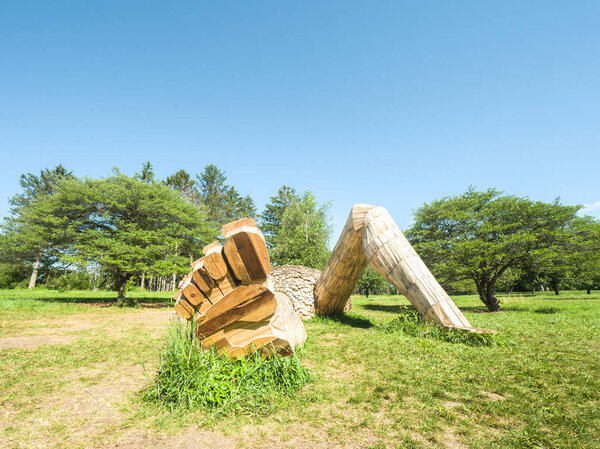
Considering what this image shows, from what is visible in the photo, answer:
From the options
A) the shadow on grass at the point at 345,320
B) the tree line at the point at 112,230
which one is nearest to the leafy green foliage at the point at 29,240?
the tree line at the point at 112,230

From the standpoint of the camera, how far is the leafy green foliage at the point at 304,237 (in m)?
22.1

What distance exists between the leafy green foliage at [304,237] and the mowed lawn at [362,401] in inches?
632

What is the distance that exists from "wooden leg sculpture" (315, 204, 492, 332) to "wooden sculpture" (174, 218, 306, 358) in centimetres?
301

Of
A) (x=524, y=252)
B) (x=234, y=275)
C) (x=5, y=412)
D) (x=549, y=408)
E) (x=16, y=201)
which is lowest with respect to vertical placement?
(x=5, y=412)

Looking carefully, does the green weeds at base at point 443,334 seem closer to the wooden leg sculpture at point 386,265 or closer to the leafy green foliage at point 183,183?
the wooden leg sculpture at point 386,265

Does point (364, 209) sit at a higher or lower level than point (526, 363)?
higher

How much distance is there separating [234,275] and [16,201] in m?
46.3

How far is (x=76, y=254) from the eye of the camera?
13.2 m

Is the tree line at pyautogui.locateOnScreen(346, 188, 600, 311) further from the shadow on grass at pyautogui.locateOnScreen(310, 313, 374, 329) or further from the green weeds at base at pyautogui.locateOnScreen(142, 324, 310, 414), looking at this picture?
the green weeds at base at pyautogui.locateOnScreen(142, 324, 310, 414)

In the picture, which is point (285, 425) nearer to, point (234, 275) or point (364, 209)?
point (234, 275)

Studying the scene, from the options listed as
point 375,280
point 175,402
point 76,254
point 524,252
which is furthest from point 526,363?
point 375,280

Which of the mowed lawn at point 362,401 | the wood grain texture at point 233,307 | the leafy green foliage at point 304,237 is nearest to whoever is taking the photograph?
the mowed lawn at point 362,401

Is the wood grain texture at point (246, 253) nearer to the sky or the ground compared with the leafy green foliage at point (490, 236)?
nearer to the ground

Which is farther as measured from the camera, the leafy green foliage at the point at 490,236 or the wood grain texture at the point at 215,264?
the leafy green foliage at the point at 490,236
